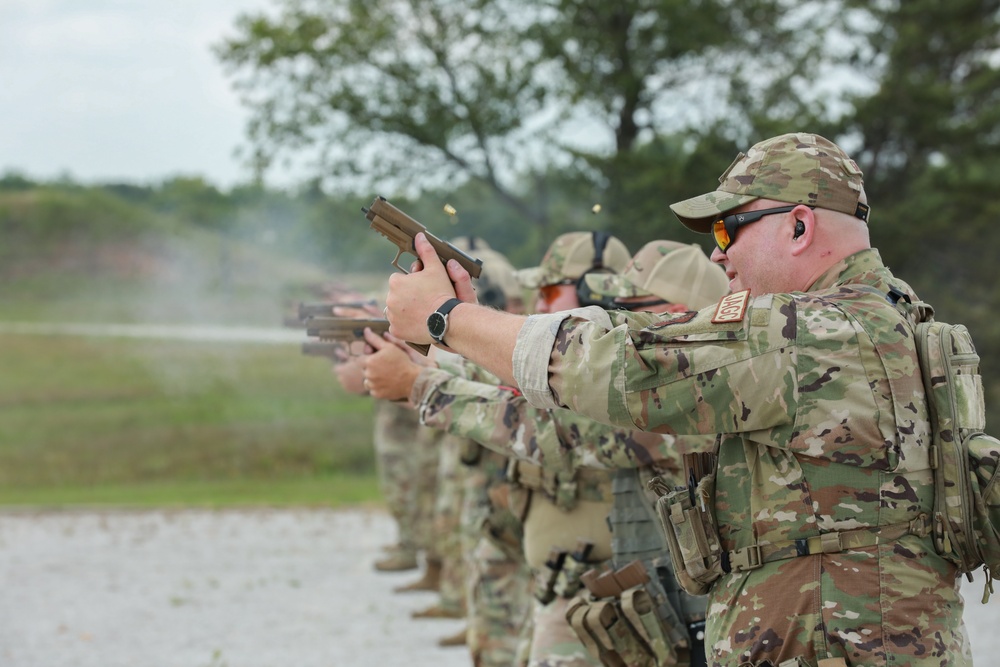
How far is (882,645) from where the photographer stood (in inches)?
104

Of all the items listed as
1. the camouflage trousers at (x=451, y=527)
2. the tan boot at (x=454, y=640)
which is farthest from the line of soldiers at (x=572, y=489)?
the camouflage trousers at (x=451, y=527)

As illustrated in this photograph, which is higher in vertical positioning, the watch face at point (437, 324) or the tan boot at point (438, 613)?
the watch face at point (437, 324)

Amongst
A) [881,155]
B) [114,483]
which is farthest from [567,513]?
[114,483]

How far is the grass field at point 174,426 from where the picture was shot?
18.1m

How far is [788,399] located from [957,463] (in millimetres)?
487

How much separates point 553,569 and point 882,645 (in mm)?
2128

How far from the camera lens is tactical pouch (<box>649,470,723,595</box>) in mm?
2871

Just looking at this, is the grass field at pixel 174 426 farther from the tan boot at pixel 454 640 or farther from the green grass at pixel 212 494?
the tan boot at pixel 454 640

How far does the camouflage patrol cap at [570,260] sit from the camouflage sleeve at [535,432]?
916 mm

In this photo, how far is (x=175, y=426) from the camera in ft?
68.9

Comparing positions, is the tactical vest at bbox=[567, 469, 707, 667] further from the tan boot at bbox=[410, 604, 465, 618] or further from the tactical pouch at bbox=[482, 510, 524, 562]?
the tan boot at bbox=[410, 604, 465, 618]

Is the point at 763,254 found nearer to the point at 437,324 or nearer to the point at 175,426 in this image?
the point at 437,324

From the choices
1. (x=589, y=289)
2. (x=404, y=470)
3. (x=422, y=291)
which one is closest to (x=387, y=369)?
(x=589, y=289)

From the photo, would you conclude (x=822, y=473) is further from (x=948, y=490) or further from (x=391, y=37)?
(x=391, y=37)
